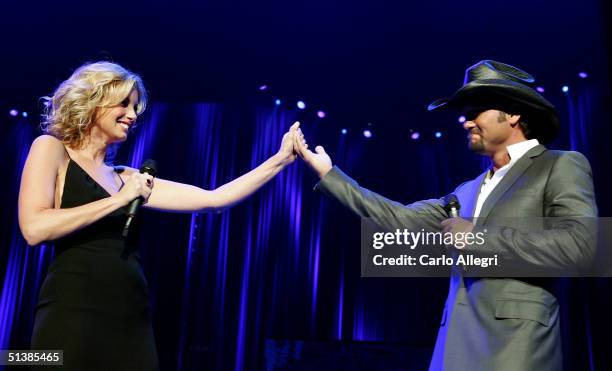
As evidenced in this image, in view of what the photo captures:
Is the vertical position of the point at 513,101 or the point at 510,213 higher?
the point at 513,101

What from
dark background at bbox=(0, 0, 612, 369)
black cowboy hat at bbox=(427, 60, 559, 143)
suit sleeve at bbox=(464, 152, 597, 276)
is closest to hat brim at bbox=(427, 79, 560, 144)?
black cowboy hat at bbox=(427, 60, 559, 143)

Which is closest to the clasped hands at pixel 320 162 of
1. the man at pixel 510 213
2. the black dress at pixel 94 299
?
the man at pixel 510 213

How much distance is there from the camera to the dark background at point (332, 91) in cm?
405

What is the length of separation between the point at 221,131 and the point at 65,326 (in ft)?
12.9

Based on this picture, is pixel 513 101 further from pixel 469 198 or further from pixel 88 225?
pixel 88 225

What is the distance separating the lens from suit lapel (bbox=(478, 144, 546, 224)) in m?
1.83

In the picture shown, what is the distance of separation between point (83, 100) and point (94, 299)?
2.45 ft

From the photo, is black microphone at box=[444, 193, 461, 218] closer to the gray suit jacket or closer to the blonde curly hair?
the gray suit jacket

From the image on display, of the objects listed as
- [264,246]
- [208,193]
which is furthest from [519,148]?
[264,246]

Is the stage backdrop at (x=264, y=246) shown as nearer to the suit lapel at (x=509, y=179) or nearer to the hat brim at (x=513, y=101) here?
the hat brim at (x=513, y=101)

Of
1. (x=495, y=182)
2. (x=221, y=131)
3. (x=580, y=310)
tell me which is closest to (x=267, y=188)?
(x=221, y=131)

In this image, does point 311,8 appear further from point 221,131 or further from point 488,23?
point 221,131

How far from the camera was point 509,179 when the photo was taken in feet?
6.11

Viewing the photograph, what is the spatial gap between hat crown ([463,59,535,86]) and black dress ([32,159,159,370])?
4.93ft
